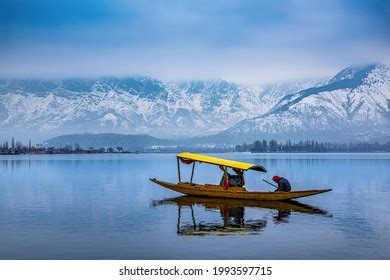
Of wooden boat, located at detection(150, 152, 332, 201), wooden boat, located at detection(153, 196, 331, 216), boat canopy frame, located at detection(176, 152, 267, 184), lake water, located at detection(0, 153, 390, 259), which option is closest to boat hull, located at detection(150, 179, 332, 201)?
wooden boat, located at detection(150, 152, 332, 201)

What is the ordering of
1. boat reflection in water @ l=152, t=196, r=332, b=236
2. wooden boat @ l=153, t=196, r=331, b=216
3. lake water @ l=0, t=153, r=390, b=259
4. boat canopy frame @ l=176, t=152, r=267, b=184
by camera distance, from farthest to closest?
1. boat canopy frame @ l=176, t=152, r=267, b=184
2. wooden boat @ l=153, t=196, r=331, b=216
3. boat reflection in water @ l=152, t=196, r=332, b=236
4. lake water @ l=0, t=153, r=390, b=259

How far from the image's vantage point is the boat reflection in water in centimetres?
2722

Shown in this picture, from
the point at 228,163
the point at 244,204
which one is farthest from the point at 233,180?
the point at 244,204

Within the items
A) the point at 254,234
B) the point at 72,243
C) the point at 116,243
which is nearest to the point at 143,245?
the point at 116,243

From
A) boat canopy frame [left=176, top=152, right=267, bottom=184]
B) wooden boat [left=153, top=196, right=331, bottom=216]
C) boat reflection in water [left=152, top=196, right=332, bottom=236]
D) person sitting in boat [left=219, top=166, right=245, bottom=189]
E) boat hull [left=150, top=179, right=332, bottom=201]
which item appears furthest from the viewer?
person sitting in boat [left=219, top=166, right=245, bottom=189]

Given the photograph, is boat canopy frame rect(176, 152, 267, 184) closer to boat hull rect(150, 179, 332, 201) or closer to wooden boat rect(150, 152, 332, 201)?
wooden boat rect(150, 152, 332, 201)

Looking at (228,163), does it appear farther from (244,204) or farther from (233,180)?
(244,204)

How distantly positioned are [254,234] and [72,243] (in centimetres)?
805

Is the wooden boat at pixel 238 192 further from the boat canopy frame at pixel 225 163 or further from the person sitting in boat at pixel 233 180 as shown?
the person sitting in boat at pixel 233 180

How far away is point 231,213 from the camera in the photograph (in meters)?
33.2

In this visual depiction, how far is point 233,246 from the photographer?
2303cm

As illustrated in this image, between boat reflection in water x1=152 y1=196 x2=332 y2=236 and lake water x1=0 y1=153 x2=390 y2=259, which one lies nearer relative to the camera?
lake water x1=0 y1=153 x2=390 y2=259

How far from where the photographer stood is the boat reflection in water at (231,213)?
27219mm

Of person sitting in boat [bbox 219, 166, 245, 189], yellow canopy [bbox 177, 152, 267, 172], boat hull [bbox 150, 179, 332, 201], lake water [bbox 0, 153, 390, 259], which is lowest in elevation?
lake water [bbox 0, 153, 390, 259]
